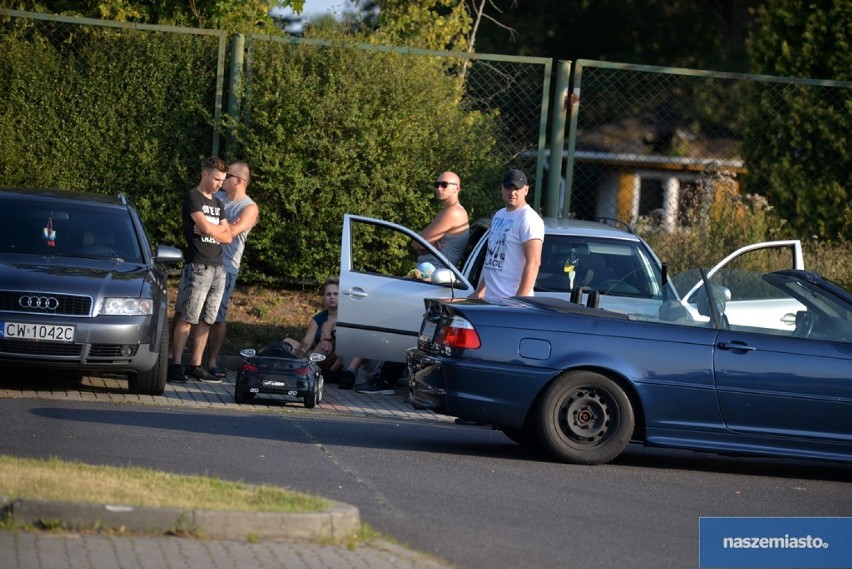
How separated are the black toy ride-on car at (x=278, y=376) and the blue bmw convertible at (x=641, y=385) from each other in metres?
2.52

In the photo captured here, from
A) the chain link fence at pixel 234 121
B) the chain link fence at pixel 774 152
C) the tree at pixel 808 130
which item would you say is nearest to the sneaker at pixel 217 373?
the chain link fence at pixel 234 121

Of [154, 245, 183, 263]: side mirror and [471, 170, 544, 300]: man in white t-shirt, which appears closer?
[471, 170, 544, 300]: man in white t-shirt

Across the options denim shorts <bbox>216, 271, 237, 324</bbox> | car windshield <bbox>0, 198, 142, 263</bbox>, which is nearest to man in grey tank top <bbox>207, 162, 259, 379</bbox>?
denim shorts <bbox>216, 271, 237, 324</bbox>

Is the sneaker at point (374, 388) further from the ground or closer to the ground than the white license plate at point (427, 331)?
closer to the ground

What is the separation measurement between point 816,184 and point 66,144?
958 cm

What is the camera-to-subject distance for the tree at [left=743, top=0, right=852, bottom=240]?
17.6 meters

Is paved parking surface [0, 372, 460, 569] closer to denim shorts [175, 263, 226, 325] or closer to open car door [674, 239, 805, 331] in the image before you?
open car door [674, 239, 805, 331]

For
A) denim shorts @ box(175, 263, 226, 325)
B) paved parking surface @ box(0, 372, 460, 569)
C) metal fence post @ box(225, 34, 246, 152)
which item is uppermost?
metal fence post @ box(225, 34, 246, 152)

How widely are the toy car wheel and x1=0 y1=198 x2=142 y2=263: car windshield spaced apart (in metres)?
1.59

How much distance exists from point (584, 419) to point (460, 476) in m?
1.16

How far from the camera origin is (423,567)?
600cm

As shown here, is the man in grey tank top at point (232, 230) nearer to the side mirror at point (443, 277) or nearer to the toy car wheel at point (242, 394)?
the toy car wheel at point (242, 394)

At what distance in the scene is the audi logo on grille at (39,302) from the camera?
11.1m

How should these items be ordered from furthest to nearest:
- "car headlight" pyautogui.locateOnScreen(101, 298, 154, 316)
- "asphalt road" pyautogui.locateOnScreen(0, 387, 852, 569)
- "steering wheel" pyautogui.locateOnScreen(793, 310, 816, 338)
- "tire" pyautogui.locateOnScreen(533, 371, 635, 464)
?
"car headlight" pyautogui.locateOnScreen(101, 298, 154, 316) → "steering wheel" pyautogui.locateOnScreen(793, 310, 816, 338) → "tire" pyautogui.locateOnScreen(533, 371, 635, 464) → "asphalt road" pyautogui.locateOnScreen(0, 387, 852, 569)
